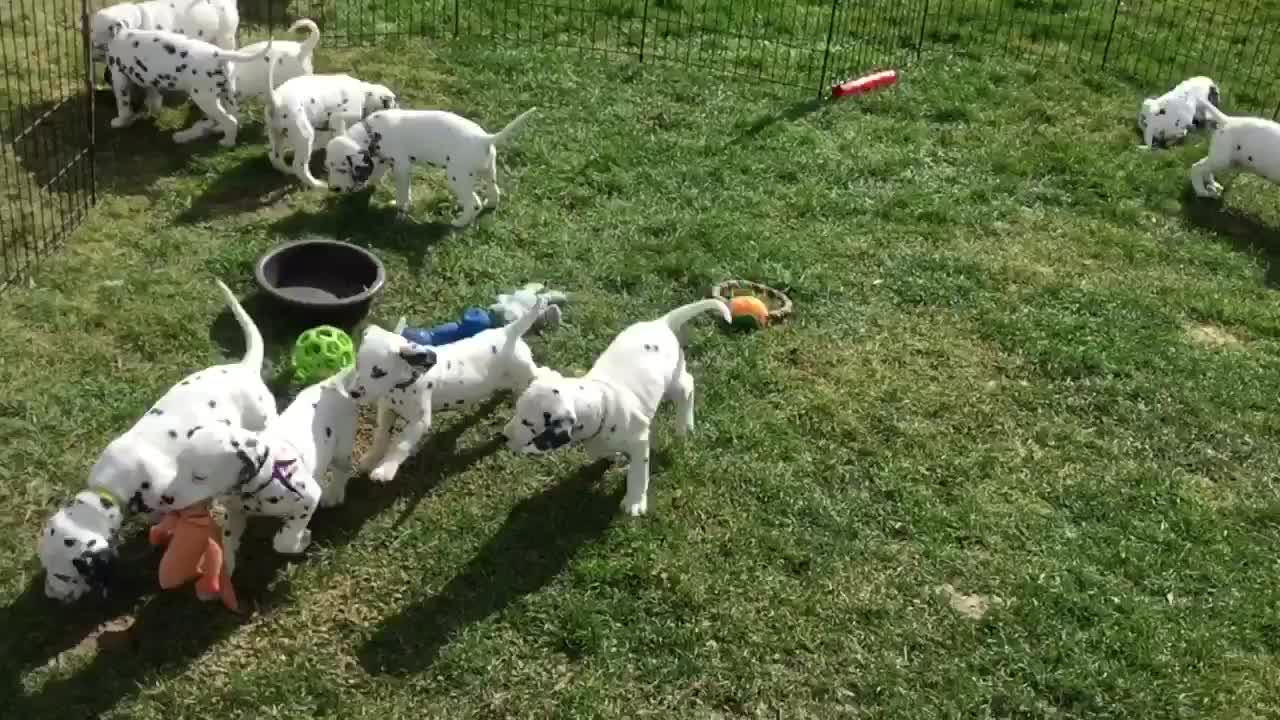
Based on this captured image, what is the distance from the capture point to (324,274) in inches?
246

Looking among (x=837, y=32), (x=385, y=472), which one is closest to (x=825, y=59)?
(x=837, y=32)

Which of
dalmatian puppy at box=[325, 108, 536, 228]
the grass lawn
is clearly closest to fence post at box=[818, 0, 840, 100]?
the grass lawn

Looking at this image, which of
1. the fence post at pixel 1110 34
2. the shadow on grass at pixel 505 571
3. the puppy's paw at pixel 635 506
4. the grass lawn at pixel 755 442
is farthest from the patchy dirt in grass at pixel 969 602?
the fence post at pixel 1110 34

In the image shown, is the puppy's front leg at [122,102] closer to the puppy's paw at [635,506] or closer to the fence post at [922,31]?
the puppy's paw at [635,506]

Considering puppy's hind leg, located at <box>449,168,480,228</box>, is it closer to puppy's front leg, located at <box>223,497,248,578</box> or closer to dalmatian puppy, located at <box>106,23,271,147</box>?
dalmatian puppy, located at <box>106,23,271,147</box>

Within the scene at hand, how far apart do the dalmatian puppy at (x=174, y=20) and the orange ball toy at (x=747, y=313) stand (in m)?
3.64

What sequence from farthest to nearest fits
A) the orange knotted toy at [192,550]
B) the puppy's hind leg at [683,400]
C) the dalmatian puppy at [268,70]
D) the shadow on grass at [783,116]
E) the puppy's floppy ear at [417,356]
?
the shadow on grass at [783,116] < the dalmatian puppy at [268,70] < the puppy's hind leg at [683,400] < the puppy's floppy ear at [417,356] < the orange knotted toy at [192,550]

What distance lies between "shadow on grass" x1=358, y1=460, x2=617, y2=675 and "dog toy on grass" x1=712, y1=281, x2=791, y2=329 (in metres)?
1.24

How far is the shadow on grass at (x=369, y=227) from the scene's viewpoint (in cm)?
666

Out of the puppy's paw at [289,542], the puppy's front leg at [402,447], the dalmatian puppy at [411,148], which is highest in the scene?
the dalmatian puppy at [411,148]

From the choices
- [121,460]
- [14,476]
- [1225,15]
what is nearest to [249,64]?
[14,476]

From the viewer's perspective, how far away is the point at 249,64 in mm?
7328

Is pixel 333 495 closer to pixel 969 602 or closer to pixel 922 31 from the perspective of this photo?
pixel 969 602

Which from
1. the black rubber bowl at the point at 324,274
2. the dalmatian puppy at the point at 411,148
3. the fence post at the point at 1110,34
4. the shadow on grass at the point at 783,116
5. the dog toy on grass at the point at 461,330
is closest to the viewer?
the dog toy on grass at the point at 461,330
